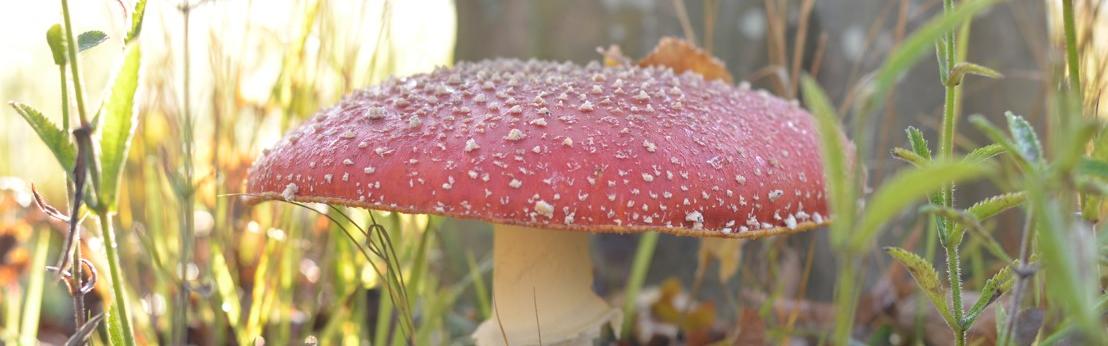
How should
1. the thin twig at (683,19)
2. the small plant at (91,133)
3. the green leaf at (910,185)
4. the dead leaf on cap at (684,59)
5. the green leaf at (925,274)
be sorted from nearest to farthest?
the green leaf at (910,185)
the small plant at (91,133)
the green leaf at (925,274)
the dead leaf on cap at (684,59)
the thin twig at (683,19)

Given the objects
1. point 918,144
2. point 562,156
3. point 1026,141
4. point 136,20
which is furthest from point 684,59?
point 136,20

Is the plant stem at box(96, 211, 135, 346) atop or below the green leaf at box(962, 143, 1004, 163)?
below

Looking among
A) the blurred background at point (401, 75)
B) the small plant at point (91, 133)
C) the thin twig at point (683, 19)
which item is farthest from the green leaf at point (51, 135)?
the thin twig at point (683, 19)

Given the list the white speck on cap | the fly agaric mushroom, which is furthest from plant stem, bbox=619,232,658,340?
the white speck on cap

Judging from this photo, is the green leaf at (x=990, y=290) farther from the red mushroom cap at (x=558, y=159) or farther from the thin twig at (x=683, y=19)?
the thin twig at (x=683, y=19)

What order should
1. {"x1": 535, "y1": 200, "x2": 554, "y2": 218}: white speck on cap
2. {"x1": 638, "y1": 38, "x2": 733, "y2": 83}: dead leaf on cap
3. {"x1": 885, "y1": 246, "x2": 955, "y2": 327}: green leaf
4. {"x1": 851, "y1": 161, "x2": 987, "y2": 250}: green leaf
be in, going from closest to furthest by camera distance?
{"x1": 851, "y1": 161, "x2": 987, "y2": 250}: green leaf < {"x1": 885, "y1": 246, "x2": 955, "y2": 327}: green leaf < {"x1": 535, "y1": 200, "x2": 554, "y2": 218}: white speck on cap < {"x1": 638, "y1": 38, "x2": 733, "y2": 83}: dead leaf on cap

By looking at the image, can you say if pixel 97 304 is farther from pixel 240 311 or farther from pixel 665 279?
pixel 665 279

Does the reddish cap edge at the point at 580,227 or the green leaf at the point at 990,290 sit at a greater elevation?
the reddish cap edge at the point at 580,227

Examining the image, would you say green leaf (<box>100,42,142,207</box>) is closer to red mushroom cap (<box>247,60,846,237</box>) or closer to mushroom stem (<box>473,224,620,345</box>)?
red mushroom cap (<box>247,60,846,237</box>)
